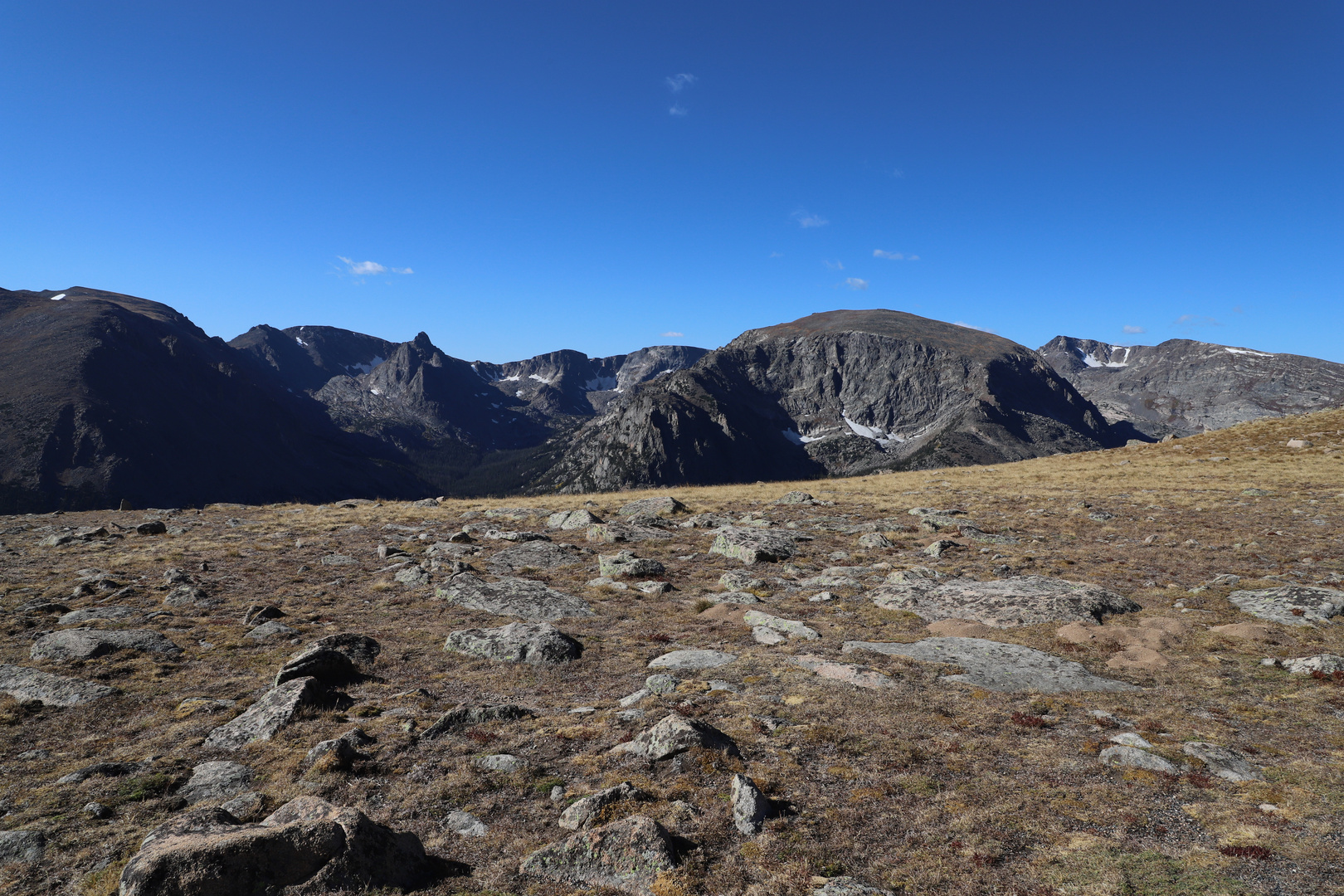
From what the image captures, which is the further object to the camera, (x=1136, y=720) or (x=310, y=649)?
(x=310, y=649)

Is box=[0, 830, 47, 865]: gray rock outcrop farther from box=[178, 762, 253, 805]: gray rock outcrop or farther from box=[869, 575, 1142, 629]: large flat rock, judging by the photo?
box=[869, 575, 1142, 629]: large flat rock

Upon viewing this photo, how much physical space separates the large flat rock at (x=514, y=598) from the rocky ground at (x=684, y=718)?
0.15 metres

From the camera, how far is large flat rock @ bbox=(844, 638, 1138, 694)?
13.5m

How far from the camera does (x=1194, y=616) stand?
17078 millimetres

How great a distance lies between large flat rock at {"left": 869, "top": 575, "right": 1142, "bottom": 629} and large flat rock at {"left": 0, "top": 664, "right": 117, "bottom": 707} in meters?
21.3

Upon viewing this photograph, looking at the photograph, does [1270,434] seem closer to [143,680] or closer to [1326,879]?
[1326,879]

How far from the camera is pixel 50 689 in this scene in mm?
12695

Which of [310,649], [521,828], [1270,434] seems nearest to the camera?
[521,828]

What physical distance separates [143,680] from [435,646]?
650 centimetres

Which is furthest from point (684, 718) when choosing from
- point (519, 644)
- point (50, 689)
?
point (50, 689)

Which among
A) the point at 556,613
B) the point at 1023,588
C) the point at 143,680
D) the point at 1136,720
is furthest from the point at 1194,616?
the point at 143,680

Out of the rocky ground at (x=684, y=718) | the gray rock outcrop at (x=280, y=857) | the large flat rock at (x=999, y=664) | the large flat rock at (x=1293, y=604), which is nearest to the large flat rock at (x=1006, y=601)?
the rocky ground at (x=684, y=718)

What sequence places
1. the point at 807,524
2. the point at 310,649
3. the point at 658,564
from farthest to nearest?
the point at 807,524, the point at 658,564, the point at 310,649

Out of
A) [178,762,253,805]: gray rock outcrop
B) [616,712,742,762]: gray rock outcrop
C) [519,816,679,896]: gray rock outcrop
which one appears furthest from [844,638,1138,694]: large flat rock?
[178,762,253,805]: gray rock outcrop
